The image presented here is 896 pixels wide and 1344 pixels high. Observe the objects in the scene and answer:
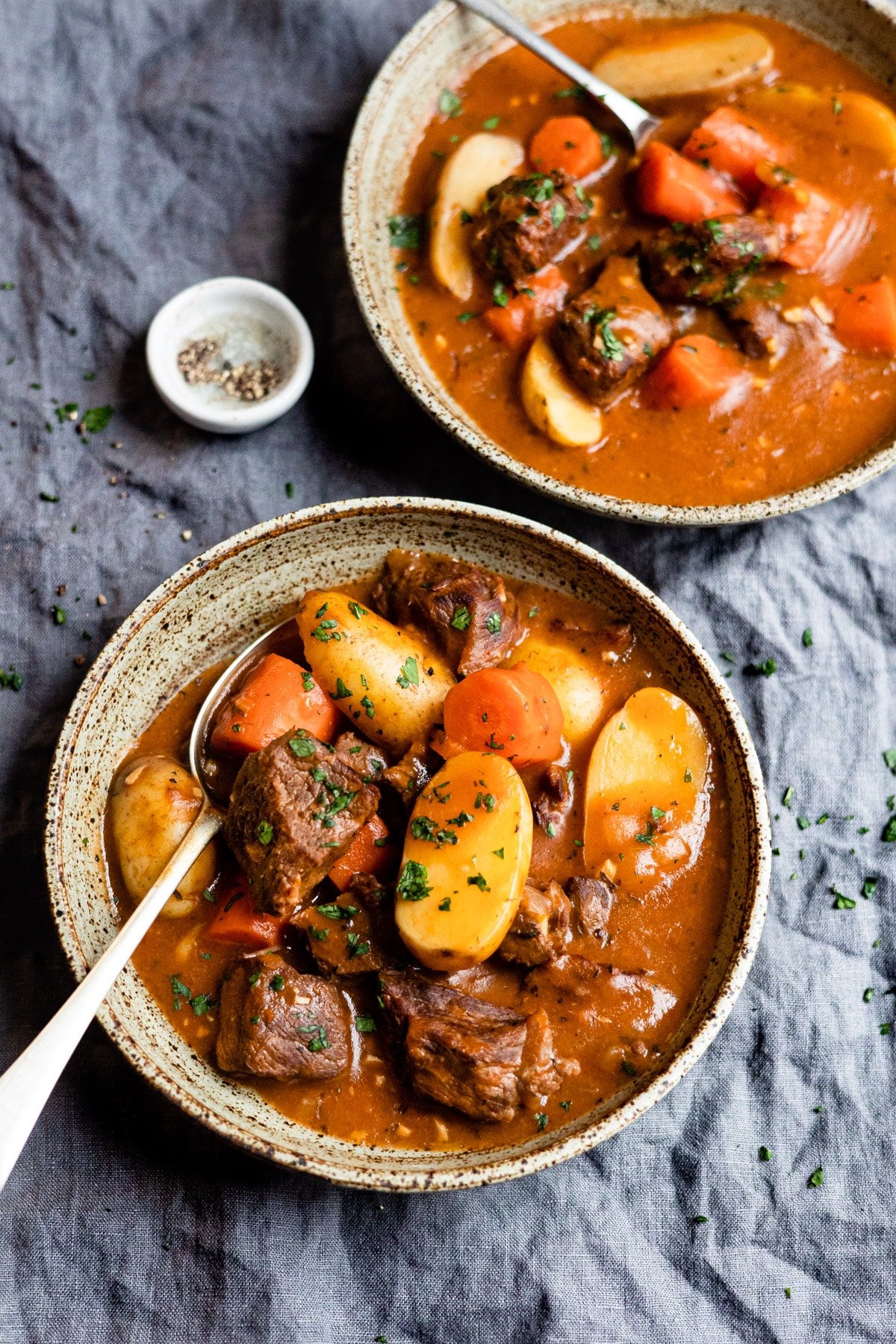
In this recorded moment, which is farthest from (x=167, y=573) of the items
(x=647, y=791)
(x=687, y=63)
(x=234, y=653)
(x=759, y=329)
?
(x=687, y=63)

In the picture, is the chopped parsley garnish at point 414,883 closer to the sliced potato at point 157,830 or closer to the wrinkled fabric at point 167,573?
the sliced potato at point 157,830

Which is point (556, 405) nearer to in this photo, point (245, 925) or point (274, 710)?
point (274, 710)

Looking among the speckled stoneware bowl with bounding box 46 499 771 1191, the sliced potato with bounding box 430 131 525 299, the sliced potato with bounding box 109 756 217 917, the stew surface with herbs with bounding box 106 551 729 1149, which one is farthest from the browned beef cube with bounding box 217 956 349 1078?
the sliced potato with bounding box 430 131 525 299

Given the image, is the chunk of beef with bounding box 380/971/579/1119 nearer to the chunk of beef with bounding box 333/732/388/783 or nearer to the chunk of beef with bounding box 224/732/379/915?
the chunk of beef with bounding box 224/732/379/915

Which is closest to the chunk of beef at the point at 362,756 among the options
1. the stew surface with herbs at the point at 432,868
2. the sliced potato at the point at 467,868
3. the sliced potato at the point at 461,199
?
the stew surface with herbs at the point at 432,868

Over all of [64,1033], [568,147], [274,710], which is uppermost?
[568,147]
